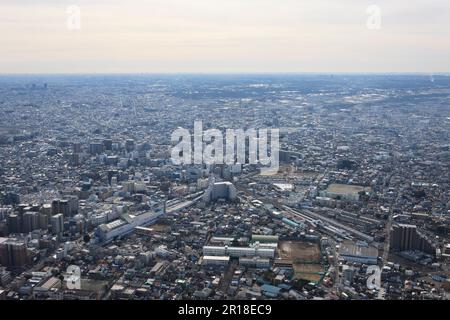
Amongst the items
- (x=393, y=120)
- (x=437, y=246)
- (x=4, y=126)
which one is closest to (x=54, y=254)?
(x=437, y=246)

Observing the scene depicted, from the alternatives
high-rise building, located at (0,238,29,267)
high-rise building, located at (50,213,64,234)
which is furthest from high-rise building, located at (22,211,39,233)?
high-rise building, located at (0,238,29,267)

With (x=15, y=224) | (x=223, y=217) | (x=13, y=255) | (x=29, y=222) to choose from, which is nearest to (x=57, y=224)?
(x=29, y=222)

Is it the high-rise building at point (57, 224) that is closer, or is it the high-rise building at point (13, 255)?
the high-rise building at point (13, 255)

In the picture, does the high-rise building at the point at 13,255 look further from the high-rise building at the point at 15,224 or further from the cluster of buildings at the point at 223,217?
the high-rise building at the point at 15,224

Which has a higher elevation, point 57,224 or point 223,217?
point 57,224

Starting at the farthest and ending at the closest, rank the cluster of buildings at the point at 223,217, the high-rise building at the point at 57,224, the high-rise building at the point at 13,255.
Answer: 1. the high-rise building at the point at 57,224
2. the high-rise building at the point at 13,255
3. the cluster of buildings at the point at 223,217

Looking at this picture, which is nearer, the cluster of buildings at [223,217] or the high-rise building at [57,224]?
the cluster of buildings at [223,217]

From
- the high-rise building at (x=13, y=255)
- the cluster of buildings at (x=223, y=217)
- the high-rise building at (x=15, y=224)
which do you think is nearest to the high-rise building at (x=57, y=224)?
the cluster of buildings at (x=223, y=217)

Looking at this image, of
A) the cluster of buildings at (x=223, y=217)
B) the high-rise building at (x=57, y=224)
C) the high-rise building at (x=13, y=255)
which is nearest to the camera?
the cluster of buildings at (x=223, y=217)

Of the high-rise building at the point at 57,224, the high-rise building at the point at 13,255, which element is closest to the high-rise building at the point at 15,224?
the high-rise building at the point at 57,224

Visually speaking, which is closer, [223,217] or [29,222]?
[29,222]

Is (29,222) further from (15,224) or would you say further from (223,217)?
(223,217)
